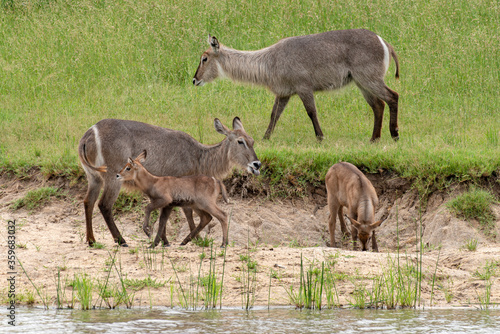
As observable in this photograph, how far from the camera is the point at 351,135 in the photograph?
10500mm

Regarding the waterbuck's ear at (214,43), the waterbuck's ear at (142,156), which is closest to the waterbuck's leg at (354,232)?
the waterbuck's ear at (142,156)

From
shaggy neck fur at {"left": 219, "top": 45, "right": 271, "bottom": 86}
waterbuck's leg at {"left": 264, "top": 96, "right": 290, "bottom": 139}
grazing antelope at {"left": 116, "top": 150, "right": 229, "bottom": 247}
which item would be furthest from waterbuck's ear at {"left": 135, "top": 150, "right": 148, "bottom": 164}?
shaggy neck fur at {"left": 219, "top": 45, "right": 271, "bottom": 86}

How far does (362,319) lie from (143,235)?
3281mm

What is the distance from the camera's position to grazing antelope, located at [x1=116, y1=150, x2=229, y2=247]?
21.6 ft

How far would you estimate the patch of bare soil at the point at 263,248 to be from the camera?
5.53m

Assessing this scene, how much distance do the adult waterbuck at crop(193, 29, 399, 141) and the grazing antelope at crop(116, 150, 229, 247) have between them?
3645 mm

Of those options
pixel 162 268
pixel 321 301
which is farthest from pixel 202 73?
pixel 321 301

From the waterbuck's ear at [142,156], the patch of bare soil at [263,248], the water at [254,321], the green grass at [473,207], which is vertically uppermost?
the waterbuck's ear at [142,156]

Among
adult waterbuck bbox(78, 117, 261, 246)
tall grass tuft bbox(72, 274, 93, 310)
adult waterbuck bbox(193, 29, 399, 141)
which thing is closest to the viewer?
tall grass tuft bbox(72, 274, 93, 310)

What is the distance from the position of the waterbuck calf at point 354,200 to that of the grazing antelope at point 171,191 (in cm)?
129

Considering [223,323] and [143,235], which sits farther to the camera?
[143,235]

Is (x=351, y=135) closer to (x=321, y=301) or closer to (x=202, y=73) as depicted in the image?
(x=202, y=73)

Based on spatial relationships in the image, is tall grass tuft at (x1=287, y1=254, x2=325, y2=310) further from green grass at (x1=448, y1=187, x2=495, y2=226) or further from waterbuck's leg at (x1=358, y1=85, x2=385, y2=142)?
waterbuck's leg at (x1=358, y1=85, x2=385, y2=142)

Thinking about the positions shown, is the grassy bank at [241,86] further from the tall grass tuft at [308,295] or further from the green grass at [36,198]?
the tall grass tuft at [308,295]
